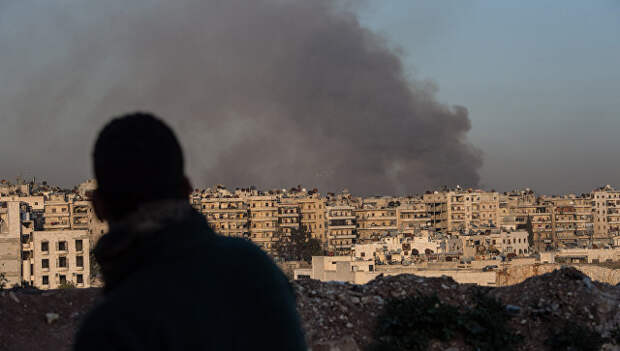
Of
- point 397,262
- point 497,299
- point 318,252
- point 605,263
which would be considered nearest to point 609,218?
point 605,263

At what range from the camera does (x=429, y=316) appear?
314 inches

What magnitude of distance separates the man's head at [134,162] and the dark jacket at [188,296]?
74 mm

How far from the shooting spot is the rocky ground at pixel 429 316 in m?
7.88

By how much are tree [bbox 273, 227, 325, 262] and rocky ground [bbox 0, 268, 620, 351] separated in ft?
249

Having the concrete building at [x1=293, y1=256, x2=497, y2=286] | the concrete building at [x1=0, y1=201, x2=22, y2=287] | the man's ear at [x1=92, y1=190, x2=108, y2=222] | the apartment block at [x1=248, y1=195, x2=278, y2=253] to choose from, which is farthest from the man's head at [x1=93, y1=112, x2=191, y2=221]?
the apartment block at [x1=248, y1=195, x2=278, y2=253]

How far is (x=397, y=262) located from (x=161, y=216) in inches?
2510

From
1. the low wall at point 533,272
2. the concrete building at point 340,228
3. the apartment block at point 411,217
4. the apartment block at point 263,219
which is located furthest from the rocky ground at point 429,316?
the apartment block at point 411,217

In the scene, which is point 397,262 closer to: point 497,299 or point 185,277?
point 497,299

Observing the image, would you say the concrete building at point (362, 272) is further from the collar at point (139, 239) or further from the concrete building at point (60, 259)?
the collar at point (139, 239)

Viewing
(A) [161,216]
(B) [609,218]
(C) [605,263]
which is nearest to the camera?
(A) [161,216]

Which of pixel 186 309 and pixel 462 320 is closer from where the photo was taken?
pixel 186 309

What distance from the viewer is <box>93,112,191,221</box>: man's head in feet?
4.95

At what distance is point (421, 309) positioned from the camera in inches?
316

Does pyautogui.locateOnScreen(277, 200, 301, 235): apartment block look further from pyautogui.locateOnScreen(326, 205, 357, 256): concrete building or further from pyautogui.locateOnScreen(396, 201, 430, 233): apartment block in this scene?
pyautogui.locateOnScreen(396, 201, 430, 233): apartment block
